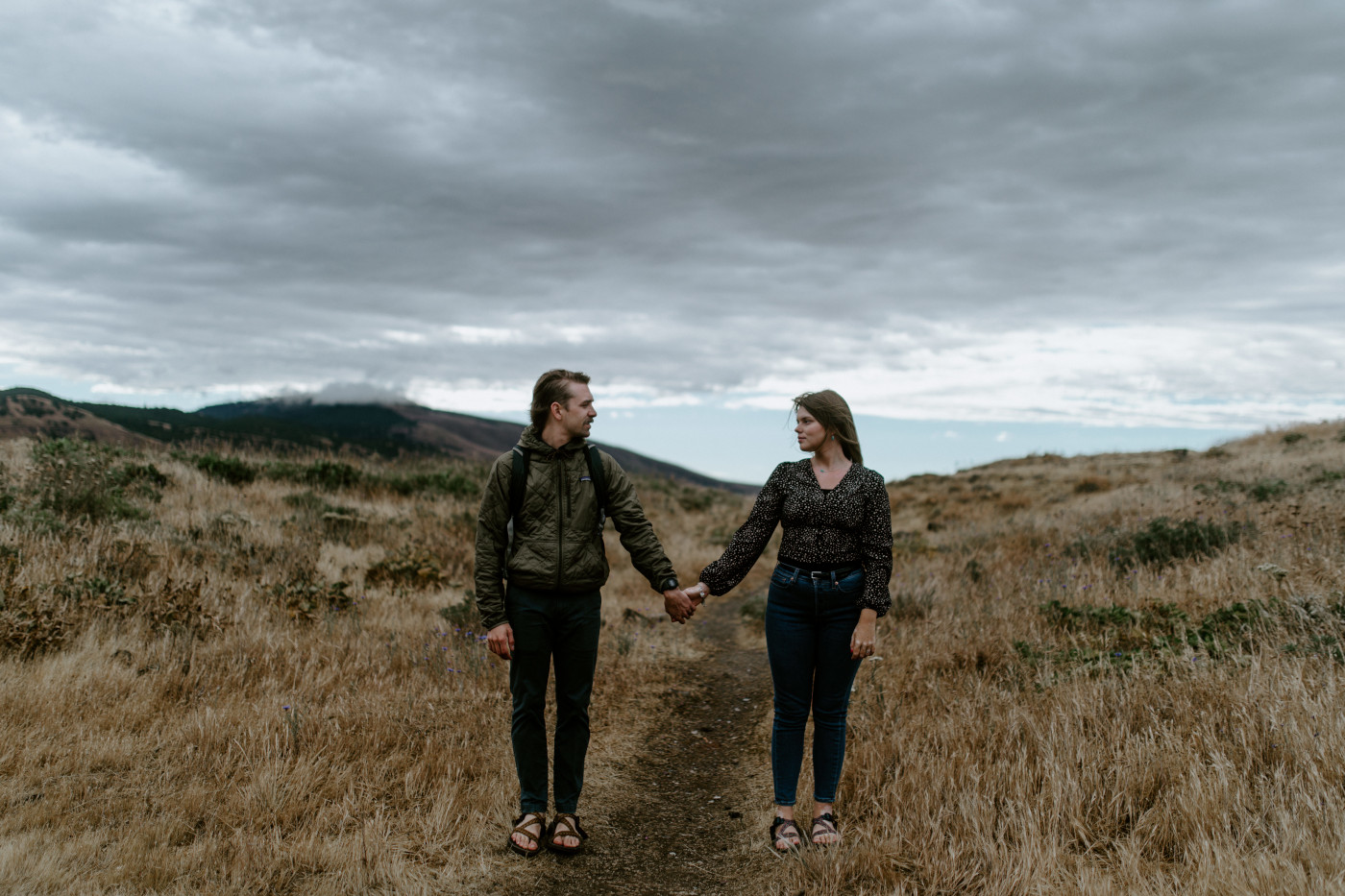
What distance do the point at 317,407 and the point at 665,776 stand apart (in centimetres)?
17801

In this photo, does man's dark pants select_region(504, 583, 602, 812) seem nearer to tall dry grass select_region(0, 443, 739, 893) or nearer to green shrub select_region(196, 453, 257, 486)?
tall dry grass select_region(0, 443, 739, 893)

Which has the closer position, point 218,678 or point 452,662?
point 218,678

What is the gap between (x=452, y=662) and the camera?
6.48 m

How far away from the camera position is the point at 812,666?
13.2 ft

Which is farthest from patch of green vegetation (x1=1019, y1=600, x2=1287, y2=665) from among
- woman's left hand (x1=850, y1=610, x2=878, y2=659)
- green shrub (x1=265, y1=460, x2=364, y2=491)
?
green shrub (x1=265, y1=460, x2=364, y2=491)

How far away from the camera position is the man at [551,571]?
13.1ft

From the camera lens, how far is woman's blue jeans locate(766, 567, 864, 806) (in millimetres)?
3861

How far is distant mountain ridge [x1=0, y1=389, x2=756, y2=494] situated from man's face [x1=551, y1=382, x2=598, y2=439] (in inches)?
16.2

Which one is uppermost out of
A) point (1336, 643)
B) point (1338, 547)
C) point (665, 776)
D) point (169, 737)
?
point (1338, 547)

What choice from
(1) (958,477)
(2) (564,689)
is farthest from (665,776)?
(1) (958,477)

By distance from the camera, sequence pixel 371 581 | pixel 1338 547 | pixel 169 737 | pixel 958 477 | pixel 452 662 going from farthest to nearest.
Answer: pixel 958 477
pixel 371 581
pixel 1338 547
pixel 452 662
pixel 169 737

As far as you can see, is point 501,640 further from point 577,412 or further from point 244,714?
point 244,714

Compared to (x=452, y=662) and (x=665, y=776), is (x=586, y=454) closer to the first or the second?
(x=665, y=776)

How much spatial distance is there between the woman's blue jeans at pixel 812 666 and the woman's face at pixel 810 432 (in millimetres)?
674
